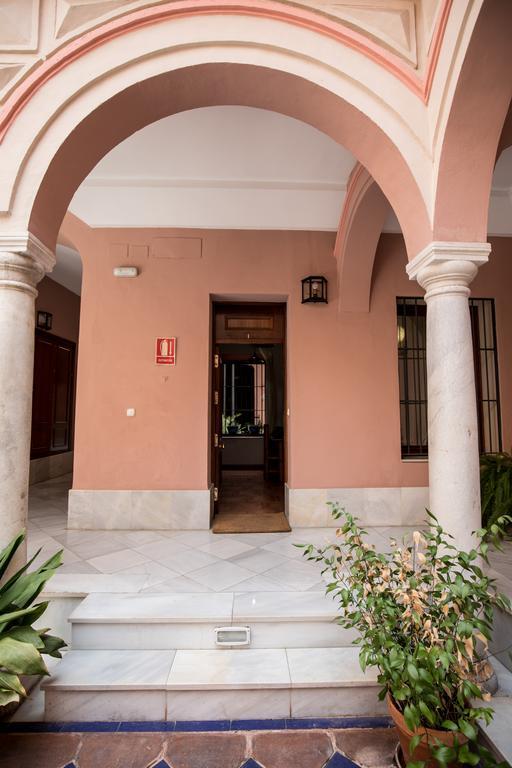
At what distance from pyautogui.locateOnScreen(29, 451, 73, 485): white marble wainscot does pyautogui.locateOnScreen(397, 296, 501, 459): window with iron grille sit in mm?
5914

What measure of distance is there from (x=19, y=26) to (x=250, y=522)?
14.7 feet

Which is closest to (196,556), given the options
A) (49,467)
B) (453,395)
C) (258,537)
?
(258,537)

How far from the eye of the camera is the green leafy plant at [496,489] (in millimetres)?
3699

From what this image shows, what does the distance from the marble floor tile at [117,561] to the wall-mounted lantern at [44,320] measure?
185 inches

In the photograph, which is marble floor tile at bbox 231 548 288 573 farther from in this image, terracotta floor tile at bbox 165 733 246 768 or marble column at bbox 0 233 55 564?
marble column at bbox 0 233 55 564

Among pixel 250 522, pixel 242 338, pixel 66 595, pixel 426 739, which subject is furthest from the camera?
pixel 242 338

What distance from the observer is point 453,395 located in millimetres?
2215

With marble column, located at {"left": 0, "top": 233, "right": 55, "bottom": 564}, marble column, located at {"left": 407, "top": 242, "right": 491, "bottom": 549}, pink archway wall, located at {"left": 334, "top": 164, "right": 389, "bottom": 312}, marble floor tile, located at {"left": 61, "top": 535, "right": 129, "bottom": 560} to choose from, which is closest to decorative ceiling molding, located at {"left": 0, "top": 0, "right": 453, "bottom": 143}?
marble column, located at {"left": 0, "top": 233, "right": 55, "bottom": 564}

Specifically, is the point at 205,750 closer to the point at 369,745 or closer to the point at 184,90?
the point at 369,745

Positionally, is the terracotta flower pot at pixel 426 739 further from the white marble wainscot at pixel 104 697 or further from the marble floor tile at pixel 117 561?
the marble floor tile at pixel 117 561

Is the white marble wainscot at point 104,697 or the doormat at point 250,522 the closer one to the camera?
the white marble wainscot at point 104,697

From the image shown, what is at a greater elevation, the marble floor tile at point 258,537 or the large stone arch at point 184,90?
the large stone arch at point 184,90

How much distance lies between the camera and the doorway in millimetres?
4859

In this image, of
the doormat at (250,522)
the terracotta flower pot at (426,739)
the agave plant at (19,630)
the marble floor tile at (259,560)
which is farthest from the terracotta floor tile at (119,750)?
the doormat at (250,522)
